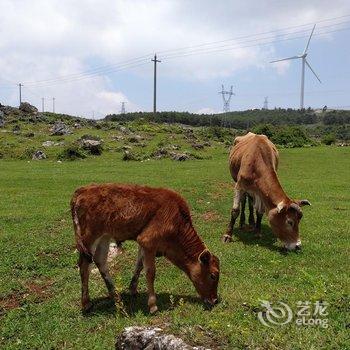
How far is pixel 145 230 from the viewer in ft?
27.5

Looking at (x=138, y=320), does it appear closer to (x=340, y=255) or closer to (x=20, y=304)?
(x=20, y=304)

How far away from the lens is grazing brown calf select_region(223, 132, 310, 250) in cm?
1229

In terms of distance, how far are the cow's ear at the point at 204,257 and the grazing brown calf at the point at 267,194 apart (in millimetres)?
4451

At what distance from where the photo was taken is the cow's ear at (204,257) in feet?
27.3

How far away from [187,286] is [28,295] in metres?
3.37

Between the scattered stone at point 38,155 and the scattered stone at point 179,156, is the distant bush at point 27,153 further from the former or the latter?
the scattered stone at point 179,156

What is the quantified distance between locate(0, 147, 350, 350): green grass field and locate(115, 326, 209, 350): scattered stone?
258 mm

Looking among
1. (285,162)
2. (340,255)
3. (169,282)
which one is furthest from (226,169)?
(169,282)

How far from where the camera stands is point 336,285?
29.7 ft

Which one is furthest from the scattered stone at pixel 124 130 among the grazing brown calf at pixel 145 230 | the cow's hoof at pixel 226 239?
the grazing brown calf at pixel 145 230

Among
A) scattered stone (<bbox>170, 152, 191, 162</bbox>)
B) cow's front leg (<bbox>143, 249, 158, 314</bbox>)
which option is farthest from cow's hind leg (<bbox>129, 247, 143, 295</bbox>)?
scattered stone (<bbox>170, 152, 191, 162</bbox>)

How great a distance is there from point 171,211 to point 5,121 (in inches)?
2736

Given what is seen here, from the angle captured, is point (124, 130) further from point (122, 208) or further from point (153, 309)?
point (153, 309)

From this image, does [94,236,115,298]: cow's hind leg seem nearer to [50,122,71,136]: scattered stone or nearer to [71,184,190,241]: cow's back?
[71,184,190,241]: cow's back
